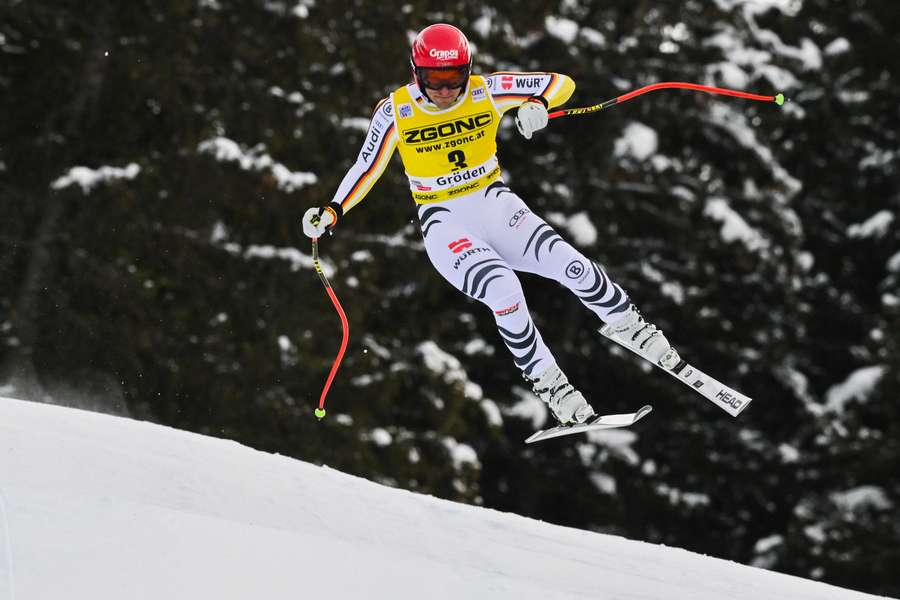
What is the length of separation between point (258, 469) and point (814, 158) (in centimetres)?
1619

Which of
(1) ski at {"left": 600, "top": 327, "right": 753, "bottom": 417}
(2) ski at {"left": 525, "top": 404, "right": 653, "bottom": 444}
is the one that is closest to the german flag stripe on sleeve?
(1) ski at {"left": 600, "top": 327, "right": 753, "bottom": 417}

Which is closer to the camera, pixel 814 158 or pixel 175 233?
pixel 175 233

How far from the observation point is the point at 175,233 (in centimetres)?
1491

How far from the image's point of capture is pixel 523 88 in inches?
288

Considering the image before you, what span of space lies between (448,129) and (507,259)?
0.81 m

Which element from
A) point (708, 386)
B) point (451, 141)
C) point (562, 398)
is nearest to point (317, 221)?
point (451, 141)

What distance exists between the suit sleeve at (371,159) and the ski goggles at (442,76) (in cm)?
41

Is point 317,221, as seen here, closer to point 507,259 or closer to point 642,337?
point 507,259

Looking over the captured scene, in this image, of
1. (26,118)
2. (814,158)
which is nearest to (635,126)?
(814,158)

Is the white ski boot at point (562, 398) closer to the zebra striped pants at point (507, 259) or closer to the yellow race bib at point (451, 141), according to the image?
the zebra striped pants at point (507, 259)

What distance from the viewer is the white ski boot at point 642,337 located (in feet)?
24.0


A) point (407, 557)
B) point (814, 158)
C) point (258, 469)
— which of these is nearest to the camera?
point (407, 557)

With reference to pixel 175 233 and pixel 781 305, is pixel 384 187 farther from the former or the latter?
pixel 781 305

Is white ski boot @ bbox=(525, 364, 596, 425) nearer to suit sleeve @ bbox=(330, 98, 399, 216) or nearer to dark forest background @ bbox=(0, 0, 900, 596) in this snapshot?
suit sleeve @ bbox=(330, 98, 399, 216)
